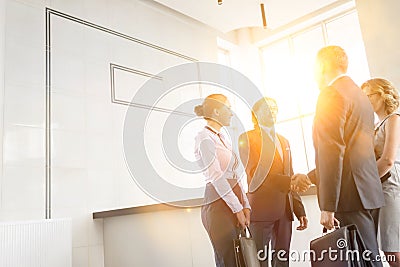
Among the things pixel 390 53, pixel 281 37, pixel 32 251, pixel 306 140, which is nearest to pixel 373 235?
pixel 32 251

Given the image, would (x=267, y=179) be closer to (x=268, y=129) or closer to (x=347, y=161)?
(x=268, y=129)

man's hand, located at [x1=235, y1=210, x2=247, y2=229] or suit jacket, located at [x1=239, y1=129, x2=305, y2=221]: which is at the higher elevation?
suit jacket, located at [x1=239, y1=129, x2=305, y2=221]

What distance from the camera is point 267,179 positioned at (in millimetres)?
1981

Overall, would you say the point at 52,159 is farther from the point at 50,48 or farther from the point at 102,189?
the point at 50,48

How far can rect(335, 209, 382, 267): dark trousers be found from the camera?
4.69ft

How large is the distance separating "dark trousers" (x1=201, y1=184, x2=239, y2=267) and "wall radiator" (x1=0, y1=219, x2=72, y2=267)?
1357 mm

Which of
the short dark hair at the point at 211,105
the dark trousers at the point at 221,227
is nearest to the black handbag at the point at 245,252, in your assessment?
the dark trousers at the point at 221,227

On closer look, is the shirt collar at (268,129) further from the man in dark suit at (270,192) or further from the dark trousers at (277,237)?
the dark trousers at (277,237)

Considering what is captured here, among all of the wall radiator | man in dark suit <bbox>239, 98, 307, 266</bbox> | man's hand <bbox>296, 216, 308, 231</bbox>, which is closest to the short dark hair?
man in dark suit <bbox>239, 98, 307, 266</bbox>

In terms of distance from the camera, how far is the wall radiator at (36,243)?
7.84 ft

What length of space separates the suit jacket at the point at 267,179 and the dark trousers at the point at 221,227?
8.8 inches

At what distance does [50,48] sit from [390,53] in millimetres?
3153

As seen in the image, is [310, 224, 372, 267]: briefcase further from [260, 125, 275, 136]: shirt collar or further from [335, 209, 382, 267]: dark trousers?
[260, 125, 275, 136]: shirt collar

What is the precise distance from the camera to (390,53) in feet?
12.2
